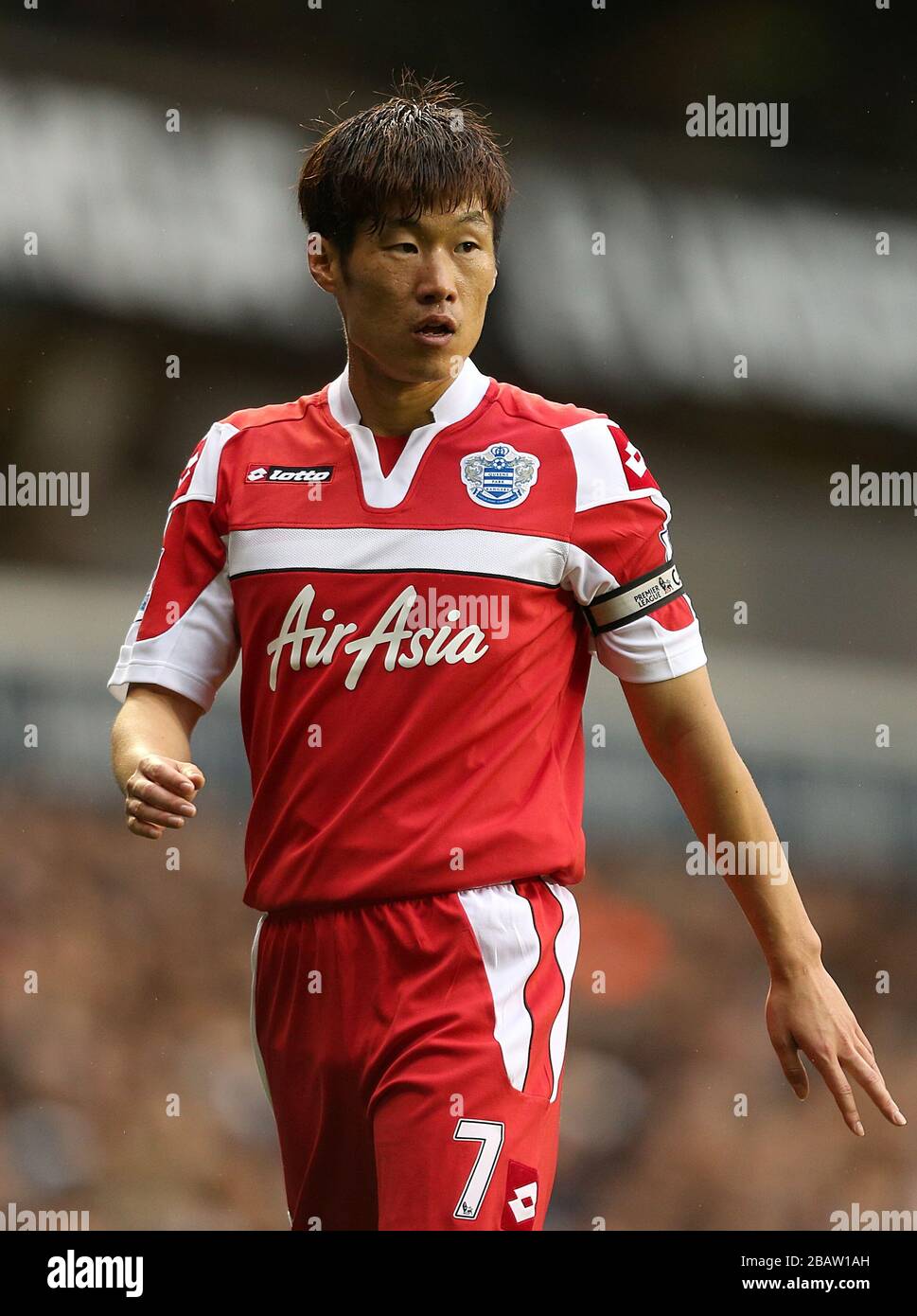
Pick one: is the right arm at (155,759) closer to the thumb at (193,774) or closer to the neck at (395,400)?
the thumb at (193,774)

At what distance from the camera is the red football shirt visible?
8.66 feet

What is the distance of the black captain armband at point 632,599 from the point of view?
9.01ft

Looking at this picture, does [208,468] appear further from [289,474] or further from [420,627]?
[420,627]

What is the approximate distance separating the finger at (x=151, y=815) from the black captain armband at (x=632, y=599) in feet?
2.48

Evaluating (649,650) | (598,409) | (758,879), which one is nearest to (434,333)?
(649,650)

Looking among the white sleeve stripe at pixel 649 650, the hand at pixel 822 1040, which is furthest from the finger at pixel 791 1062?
the white sleeve stripe at pixel 649 650

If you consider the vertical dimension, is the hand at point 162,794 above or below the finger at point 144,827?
above

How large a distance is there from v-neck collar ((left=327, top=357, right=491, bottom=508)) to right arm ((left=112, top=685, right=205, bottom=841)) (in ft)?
1.59

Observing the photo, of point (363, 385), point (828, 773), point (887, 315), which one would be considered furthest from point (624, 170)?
point (363, 385)

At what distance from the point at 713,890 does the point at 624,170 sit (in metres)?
3.56

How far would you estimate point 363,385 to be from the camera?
290 centimetres

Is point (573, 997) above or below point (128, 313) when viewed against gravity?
below

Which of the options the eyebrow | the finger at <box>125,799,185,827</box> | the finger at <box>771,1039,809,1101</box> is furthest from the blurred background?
the eyebrow
